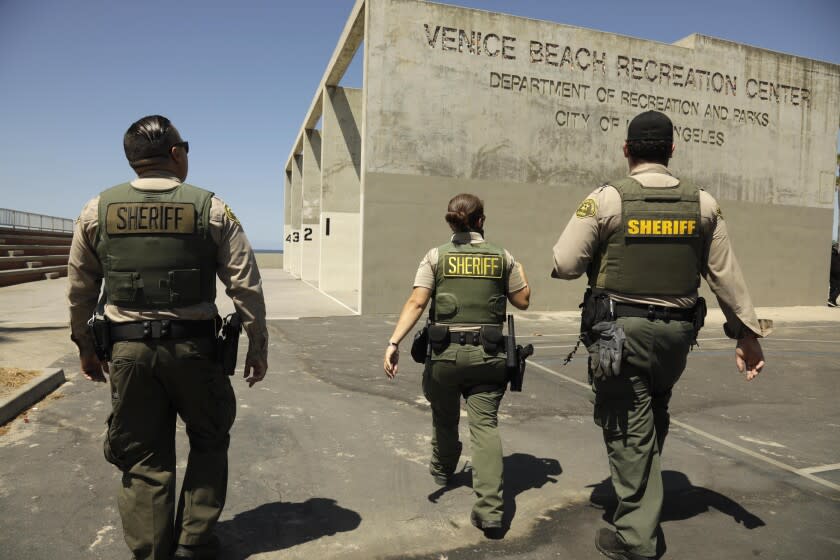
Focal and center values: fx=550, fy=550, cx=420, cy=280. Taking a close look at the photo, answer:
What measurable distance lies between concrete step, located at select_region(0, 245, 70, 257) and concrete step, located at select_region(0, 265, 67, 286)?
1235mm

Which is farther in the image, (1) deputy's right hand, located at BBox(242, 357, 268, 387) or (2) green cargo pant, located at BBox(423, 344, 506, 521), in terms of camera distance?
(2) green cargo pant, located at BBox(423, 344, 506, 521)

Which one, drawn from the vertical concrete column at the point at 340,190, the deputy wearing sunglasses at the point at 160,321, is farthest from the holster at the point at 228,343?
the vertical concrete column at the point at 340,190

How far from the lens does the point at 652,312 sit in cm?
254

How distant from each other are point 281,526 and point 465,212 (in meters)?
1.93

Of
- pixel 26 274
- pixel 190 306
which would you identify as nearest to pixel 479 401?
pixel 190 306

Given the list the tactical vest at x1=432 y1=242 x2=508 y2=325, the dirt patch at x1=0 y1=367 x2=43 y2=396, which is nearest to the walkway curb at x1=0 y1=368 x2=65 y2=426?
the dirt patch at x1=0 y1=367 x2=43 y2=396

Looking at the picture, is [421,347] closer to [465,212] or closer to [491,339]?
[491,339]

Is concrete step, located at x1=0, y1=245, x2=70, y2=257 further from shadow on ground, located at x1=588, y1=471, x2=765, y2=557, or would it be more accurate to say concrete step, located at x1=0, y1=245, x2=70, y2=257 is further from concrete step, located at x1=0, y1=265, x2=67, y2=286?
shadow on ground, located at x1=588, y1=471, x2=765, y2=557

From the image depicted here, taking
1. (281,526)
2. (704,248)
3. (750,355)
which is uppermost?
(704,248)

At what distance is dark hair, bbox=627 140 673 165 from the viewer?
267 centimetres

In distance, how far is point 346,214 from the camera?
18688 mm

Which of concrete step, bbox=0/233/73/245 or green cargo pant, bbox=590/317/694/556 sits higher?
concrete step, bbox=0/233/73/245

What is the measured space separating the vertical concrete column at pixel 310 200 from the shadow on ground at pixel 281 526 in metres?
21.6

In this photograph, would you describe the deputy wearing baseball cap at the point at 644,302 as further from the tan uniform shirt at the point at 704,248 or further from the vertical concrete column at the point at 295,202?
the vertical concrete column at the point at 295,202
